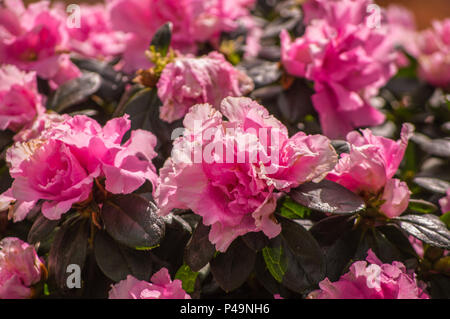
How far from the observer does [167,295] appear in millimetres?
703

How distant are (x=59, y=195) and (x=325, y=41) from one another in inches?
23.8

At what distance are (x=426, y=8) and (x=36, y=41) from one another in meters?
3.54

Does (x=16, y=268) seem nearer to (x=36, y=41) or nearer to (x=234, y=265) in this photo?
(x=234, y=265)

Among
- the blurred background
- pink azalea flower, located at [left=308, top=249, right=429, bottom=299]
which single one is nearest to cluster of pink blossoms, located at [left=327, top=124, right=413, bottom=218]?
pink azalea flower, located at [left=308, top=249, right=429, bottom=299]

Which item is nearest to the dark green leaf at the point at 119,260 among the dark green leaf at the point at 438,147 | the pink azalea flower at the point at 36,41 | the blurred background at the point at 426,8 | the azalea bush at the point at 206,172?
the azalea bush at the point at 206,172

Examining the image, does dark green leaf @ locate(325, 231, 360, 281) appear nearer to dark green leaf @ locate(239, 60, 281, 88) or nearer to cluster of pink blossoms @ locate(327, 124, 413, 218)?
cluster of pink blossoms @ locate(327, 124, 413, 218)

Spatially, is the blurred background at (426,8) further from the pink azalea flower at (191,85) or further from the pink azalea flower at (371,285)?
the pink azalea flower at (371,285)

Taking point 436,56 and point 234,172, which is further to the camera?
point 436,56

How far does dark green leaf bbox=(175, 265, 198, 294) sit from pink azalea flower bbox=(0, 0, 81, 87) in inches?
21.3

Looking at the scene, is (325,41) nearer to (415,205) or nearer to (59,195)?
(415,205)

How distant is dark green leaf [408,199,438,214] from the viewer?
2.91 feet

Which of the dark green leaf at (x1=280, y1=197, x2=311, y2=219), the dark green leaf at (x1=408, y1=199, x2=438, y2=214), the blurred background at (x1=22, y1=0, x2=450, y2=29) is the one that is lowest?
the blurred background at (x1=22, y1=0, x2=450, y2=29)

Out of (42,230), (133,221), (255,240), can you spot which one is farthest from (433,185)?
(42,230)

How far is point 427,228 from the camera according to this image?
2.54ft
